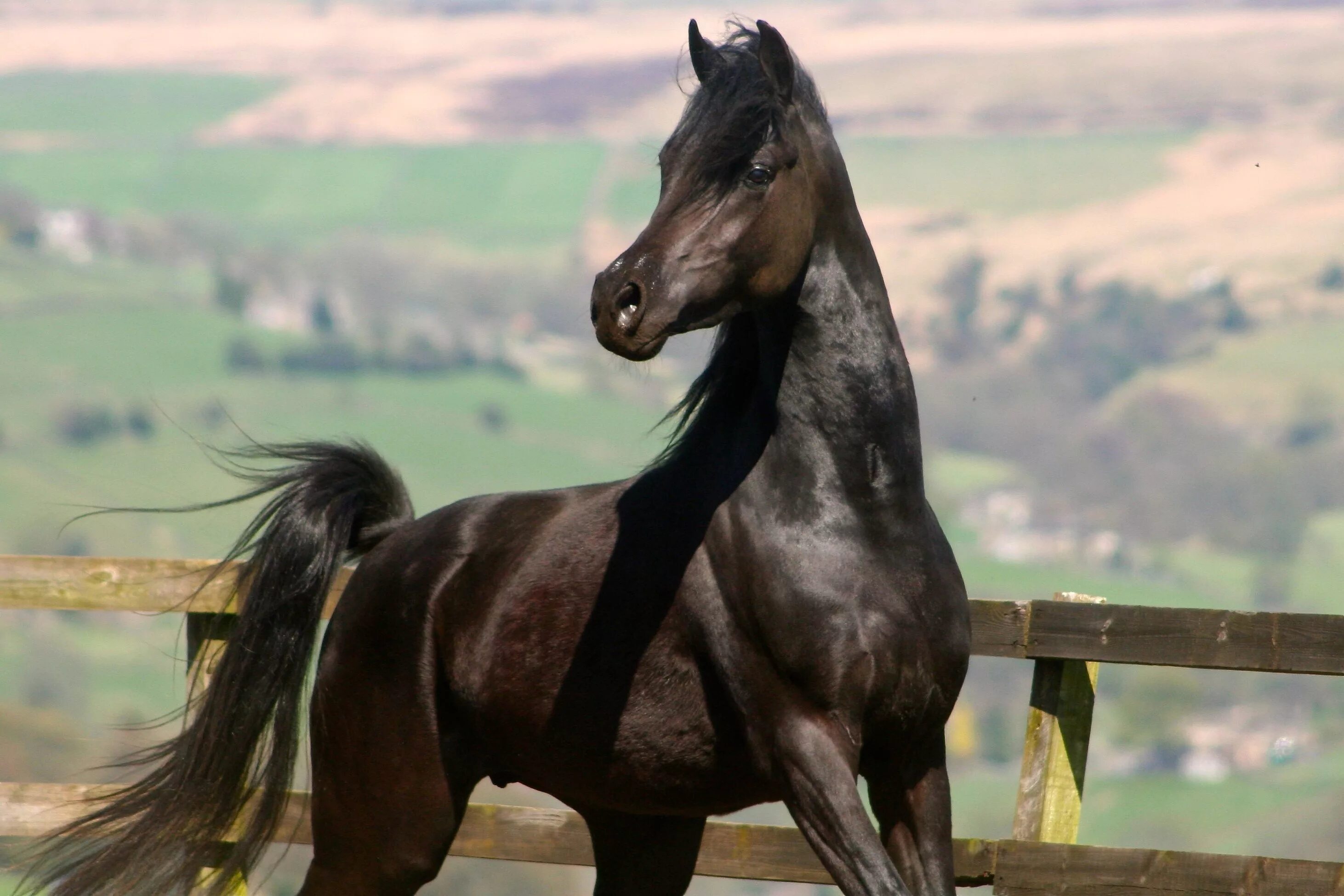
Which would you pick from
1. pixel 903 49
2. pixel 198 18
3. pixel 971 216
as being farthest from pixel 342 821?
pixel 198 18

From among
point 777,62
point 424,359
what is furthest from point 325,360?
point 777,62

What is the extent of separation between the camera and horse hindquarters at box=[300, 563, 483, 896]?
175 inches

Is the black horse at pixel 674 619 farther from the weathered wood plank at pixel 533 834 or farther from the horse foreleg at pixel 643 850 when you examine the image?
the weathered wood plank at pixel 533 834

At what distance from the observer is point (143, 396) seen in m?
103

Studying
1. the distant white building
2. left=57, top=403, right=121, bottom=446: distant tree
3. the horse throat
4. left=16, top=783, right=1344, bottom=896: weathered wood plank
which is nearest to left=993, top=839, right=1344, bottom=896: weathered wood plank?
left=16, top=783, right=1344, bottom=896: weathered wood plank

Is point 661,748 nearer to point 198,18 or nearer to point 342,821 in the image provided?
point 342,821

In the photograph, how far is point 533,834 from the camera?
5.16 meters

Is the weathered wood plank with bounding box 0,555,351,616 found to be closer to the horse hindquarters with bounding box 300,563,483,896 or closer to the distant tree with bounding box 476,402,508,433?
the horse hindquarters with bounding box 300,563,483,896

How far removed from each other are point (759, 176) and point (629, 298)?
464 mm

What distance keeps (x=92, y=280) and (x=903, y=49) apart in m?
85.4

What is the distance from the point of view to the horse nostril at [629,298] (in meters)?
3.43

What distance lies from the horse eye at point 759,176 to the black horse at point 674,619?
11 millimetres

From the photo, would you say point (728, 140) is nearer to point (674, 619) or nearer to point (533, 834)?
point (674, 619)

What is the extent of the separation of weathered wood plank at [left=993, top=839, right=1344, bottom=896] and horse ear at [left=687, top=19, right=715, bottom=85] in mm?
2375
